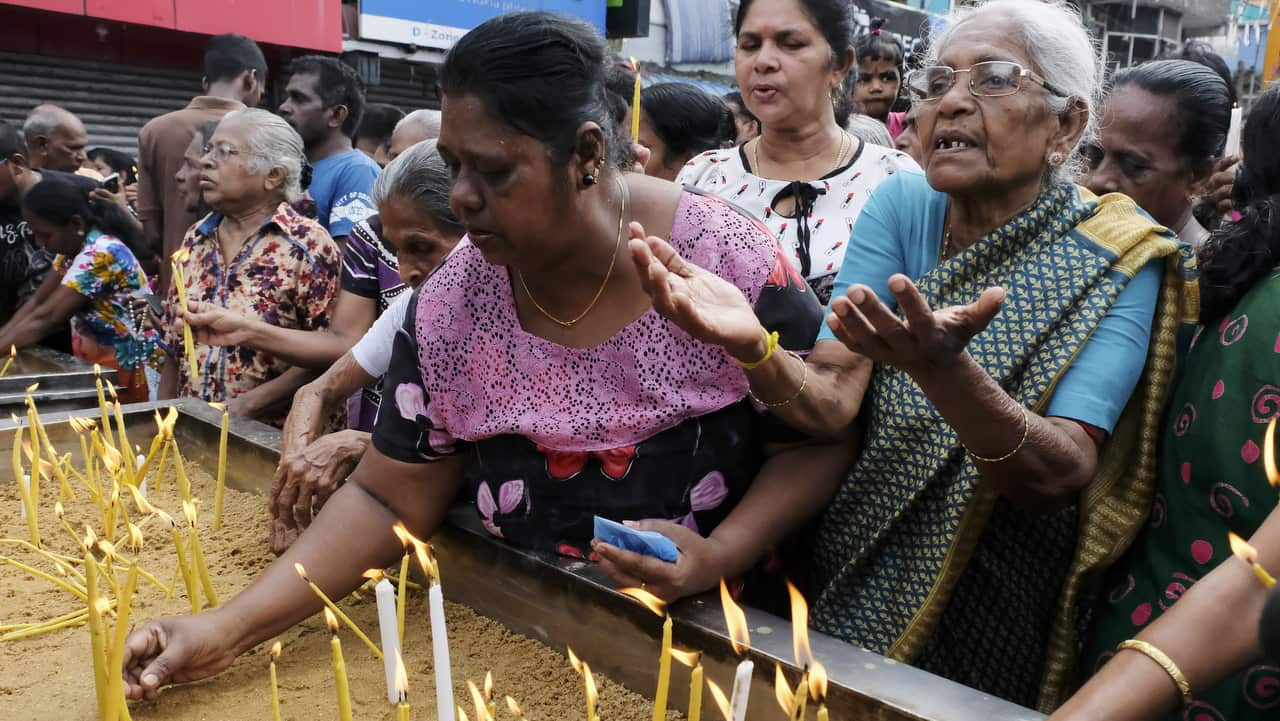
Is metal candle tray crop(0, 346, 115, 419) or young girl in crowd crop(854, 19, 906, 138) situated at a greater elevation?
young girl in crowd crop(854, 19, 906, 138)

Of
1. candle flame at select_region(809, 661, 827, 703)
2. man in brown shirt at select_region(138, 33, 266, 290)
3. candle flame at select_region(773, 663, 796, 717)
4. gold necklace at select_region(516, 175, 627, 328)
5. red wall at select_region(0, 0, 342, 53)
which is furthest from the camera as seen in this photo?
red wall at select_region(0, 0, 342, 53)

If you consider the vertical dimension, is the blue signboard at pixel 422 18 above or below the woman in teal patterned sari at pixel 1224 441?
above

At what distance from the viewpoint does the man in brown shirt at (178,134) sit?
4.79 meters

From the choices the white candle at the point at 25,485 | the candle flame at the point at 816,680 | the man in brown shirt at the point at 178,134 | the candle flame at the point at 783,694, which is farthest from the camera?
the man in brown shirt at the point at 178,134

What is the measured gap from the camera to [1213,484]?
1.52 m

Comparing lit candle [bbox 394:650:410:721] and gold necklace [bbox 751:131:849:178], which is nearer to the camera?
lit candle [bbox 394:650:410:721]

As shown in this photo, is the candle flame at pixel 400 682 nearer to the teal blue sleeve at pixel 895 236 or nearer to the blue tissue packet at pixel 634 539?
the blue tissue packet at pixel 634 539

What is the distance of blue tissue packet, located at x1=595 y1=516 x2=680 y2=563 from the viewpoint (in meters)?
1.52

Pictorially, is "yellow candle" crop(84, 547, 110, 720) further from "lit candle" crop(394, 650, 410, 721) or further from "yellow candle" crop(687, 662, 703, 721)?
"yellow candle" crop(687, 662, 703, 721)

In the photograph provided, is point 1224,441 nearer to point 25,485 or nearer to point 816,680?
point 816,680

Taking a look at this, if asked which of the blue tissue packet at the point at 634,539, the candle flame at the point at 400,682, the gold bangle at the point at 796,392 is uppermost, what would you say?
the gold bangle at the point at 796,392

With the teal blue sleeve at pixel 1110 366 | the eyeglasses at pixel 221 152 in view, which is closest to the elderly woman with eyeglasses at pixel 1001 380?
the teal blue sleeve at pixel 1110 366

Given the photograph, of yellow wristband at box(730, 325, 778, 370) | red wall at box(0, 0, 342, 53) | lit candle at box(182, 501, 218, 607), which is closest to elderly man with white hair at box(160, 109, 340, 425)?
lit candle at box(182, 501, 218, 607)

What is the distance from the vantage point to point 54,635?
6.03 ft
